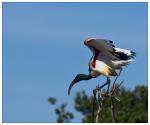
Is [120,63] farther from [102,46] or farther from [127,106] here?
[127,106]

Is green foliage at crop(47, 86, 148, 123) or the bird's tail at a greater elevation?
the bird's tail

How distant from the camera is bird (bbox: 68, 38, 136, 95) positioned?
716cm

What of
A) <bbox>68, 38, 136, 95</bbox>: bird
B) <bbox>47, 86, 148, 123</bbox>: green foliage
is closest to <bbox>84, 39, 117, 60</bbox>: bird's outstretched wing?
<bbox>68, 38, 136, 95</bbox>: bird

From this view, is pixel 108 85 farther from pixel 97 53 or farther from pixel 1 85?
pixel 1 85

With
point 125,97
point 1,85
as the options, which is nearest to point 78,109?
point 125,97

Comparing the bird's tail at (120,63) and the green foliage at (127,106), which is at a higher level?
the bird's tail at (120,63)

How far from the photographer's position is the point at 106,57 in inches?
285

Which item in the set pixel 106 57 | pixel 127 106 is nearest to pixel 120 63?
pixel 106 57

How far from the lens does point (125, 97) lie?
68.6ft

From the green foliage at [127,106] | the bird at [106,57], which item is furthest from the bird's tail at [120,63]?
the green foliage at [127,106]

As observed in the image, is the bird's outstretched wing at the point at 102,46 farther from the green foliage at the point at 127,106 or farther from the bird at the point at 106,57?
the green foliage at the point at 127,106

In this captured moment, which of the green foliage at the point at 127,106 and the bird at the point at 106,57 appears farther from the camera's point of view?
the green foliage at the point at 127,106

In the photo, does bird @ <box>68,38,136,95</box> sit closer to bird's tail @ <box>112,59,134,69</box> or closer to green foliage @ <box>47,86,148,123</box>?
bird's tail @ <box>112,59,134,69</box>

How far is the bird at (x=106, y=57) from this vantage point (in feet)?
23.5
